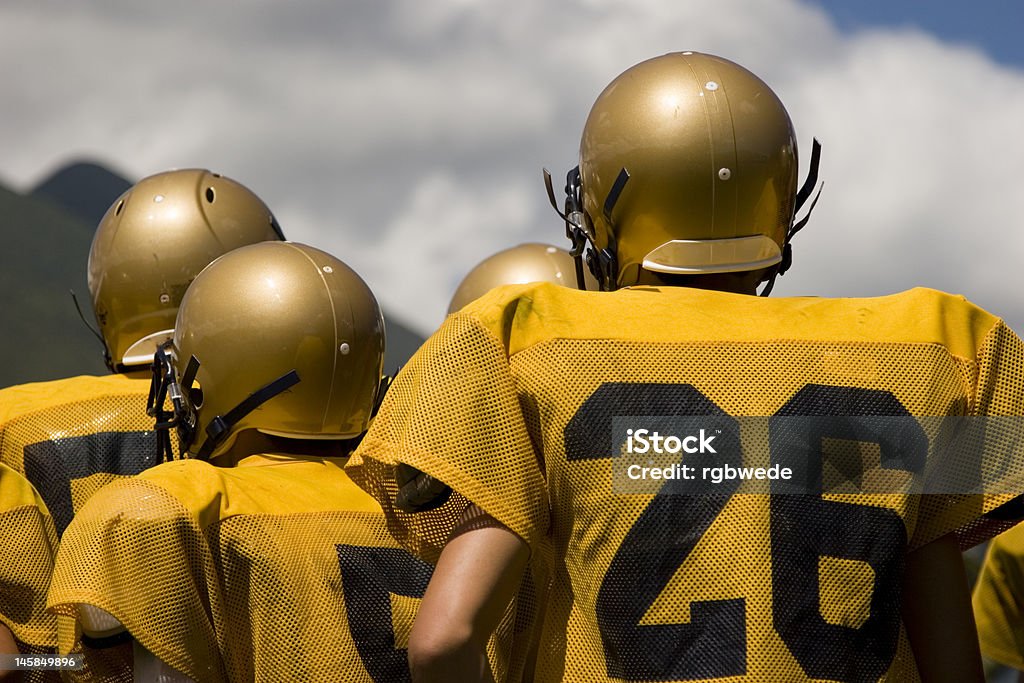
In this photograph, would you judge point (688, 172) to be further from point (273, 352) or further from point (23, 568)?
point (23, 568)

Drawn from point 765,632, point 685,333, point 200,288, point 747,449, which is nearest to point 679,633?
point 765,632

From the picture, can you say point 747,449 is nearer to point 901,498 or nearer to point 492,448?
point 901,498

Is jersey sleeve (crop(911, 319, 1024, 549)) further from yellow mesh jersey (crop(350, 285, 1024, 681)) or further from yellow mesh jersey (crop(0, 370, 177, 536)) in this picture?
yellow mesh jersey (crop(0, 370, 177, 536))

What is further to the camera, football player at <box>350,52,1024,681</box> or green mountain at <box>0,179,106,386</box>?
green mountain at <box>0,179,106,386</box>

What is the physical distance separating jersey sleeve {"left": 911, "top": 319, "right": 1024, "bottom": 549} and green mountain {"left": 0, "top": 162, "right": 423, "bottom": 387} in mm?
35993

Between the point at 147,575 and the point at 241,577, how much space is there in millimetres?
210

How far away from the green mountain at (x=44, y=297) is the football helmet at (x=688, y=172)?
3560 cm

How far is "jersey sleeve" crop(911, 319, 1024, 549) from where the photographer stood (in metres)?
2.41

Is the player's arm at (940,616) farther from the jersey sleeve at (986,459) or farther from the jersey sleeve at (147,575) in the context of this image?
the jersey sleeve at (147,575)

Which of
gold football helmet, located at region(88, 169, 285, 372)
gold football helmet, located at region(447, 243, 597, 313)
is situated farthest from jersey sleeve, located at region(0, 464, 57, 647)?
gold football helmet, located at region(447, 243, 597, 313)

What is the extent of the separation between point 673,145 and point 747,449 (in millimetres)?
647

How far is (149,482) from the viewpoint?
9.80 feet

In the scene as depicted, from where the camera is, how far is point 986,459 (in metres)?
2.42

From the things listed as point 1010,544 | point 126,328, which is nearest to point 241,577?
point 126,328
